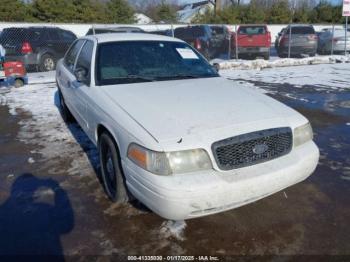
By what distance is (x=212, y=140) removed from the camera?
2730mm

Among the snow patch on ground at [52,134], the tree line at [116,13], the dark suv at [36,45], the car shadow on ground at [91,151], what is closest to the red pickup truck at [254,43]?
the dark suv at [36,45]

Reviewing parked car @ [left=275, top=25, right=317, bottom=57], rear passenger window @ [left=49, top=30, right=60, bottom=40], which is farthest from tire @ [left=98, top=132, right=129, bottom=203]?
parked car @ [left=275, top=25, right=317, bottom=57]

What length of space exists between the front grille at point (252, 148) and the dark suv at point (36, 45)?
38.8 feet

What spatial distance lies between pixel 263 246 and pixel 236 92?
1.63 m

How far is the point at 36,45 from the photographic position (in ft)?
43.1

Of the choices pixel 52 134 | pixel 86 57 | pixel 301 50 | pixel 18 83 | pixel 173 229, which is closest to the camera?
pixel 173 229

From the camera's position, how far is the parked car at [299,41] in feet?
57.9

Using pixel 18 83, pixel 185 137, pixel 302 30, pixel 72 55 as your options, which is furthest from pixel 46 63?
pixel 302 30

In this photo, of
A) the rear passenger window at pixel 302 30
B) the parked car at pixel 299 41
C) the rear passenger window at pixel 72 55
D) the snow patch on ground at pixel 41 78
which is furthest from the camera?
the rear passenger window at pixel 302 30

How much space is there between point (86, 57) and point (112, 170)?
1813mm

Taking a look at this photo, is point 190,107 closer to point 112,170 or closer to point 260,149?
point 260,149

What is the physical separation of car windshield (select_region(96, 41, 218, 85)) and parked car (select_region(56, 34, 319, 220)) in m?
0.01

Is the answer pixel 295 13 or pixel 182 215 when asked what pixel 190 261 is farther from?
pixel 295 13

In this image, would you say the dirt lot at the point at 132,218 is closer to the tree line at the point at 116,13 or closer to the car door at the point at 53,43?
the car door at the point at 53,43
